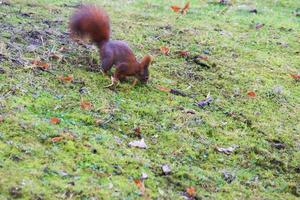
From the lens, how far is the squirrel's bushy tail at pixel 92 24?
5184 millimetres

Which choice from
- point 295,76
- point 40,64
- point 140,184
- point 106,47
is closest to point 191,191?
point 140,184

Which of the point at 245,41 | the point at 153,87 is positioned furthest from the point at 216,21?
the point at 153,87

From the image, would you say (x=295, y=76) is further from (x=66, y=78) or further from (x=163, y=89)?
(x=66, y=78)

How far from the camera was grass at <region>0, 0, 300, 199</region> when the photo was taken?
369cm

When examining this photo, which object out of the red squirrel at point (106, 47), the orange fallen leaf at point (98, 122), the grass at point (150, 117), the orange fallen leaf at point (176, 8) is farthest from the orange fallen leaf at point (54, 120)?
the orange fallen leaf at point (176, 8)

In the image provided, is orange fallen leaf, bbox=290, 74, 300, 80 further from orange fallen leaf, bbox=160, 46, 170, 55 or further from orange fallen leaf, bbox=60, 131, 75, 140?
orange fallen leaf, bbox=60, 131, 75, 140

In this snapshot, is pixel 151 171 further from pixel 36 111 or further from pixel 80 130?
pixel 36 111

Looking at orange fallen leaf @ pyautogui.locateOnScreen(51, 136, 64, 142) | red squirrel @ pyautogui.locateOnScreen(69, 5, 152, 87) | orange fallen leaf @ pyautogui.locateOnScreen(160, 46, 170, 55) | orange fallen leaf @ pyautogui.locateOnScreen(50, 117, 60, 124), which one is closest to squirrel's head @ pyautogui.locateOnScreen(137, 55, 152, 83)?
red squirrel @ pyautogui.locateOnScreen(69, 5, 152, 87)

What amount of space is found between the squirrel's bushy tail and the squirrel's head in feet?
1.48

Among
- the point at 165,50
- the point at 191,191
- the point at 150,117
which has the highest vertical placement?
the point at 165,50

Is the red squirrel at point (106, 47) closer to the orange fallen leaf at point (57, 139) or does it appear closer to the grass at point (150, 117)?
the grass at point (150, 117)

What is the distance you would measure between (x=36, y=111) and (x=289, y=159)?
2.05 m

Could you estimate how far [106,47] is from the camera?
515 centimetres

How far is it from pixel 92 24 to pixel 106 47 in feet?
0.86
